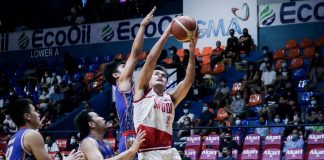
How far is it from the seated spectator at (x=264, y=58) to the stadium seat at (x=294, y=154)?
5.13m

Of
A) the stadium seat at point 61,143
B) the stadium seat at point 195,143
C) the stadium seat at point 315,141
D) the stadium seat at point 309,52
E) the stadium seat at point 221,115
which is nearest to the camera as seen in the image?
the stadium seat at point 315,141

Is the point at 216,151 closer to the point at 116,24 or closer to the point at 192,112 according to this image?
the point at 192,112

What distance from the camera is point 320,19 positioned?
18000 mm

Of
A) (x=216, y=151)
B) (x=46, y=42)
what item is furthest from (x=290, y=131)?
(x=46, y=42)

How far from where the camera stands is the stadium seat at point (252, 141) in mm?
12523

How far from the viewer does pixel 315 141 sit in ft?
38.9

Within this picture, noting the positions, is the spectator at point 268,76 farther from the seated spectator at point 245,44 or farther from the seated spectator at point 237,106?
the seated spectator at point 245,44

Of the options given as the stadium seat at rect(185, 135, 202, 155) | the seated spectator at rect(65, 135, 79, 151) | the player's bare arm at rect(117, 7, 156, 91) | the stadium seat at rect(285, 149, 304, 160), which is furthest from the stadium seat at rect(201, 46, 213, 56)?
the player's bare arm at rect(117, 7, 156, 91)

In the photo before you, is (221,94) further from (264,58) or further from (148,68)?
(148,68)

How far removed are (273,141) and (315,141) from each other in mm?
874

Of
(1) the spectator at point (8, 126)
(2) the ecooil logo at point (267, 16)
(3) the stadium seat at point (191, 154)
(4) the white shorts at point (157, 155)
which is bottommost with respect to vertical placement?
(3) the stadium seat at point (191, 154)

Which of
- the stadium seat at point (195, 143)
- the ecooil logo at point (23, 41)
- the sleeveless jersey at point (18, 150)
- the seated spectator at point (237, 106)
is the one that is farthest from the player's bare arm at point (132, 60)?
the ecooil logo at point (23, 41)

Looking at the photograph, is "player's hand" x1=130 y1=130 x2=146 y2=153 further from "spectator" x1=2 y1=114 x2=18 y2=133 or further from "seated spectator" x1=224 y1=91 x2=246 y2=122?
"spectator" x1=2 y1=114 x2=18 y2=133

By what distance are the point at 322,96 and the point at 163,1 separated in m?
7.89
